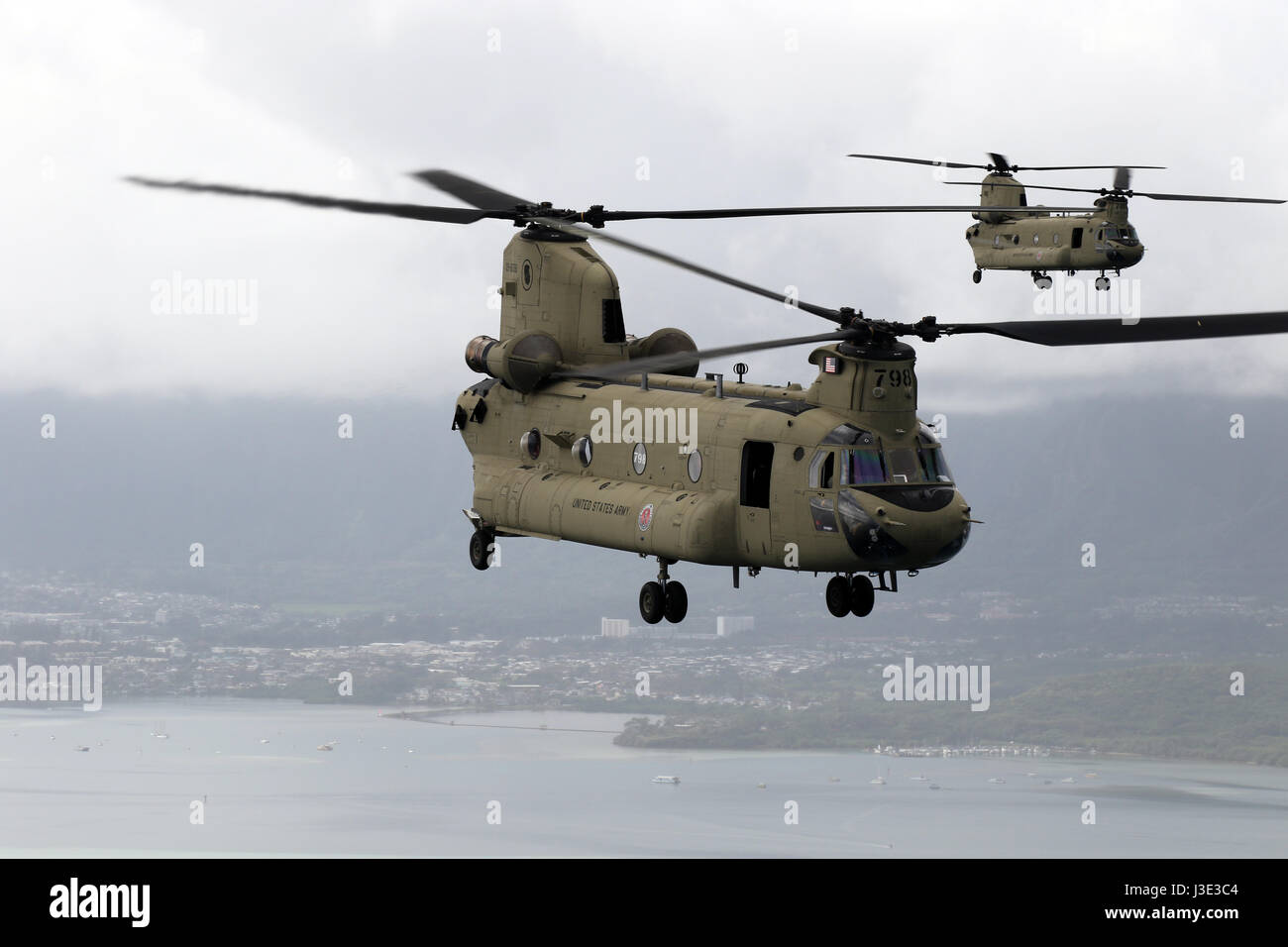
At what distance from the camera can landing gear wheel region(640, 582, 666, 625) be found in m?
39.7

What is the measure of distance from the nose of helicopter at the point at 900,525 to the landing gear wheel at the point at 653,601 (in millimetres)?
5192

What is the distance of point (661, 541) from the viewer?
3894 cm

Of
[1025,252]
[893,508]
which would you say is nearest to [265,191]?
[893,508]

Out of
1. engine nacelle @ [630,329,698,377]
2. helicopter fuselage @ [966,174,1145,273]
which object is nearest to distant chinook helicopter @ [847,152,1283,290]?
helicopter fuselage @ [966,174,1145,273]

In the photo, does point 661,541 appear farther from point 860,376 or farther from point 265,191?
point 265,191

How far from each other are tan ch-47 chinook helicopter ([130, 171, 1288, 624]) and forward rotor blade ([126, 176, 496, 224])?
39 mm

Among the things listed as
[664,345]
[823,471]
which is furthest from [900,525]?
[664,345]

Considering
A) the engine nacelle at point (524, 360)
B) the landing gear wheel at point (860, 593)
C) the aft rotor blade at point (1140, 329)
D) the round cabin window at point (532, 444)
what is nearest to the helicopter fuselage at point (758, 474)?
the round cabin window at point (532, 444)

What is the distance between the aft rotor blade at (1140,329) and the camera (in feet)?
116

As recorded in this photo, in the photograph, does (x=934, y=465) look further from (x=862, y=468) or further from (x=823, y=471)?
(x=823, y=471)

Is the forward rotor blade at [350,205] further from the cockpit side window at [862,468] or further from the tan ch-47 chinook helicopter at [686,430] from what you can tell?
the cockpit side window at [862,468]

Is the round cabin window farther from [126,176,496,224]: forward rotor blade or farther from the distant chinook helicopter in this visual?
the distant chinook helicopter

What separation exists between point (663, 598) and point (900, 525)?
602 centimetres

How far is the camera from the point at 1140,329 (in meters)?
35.2
